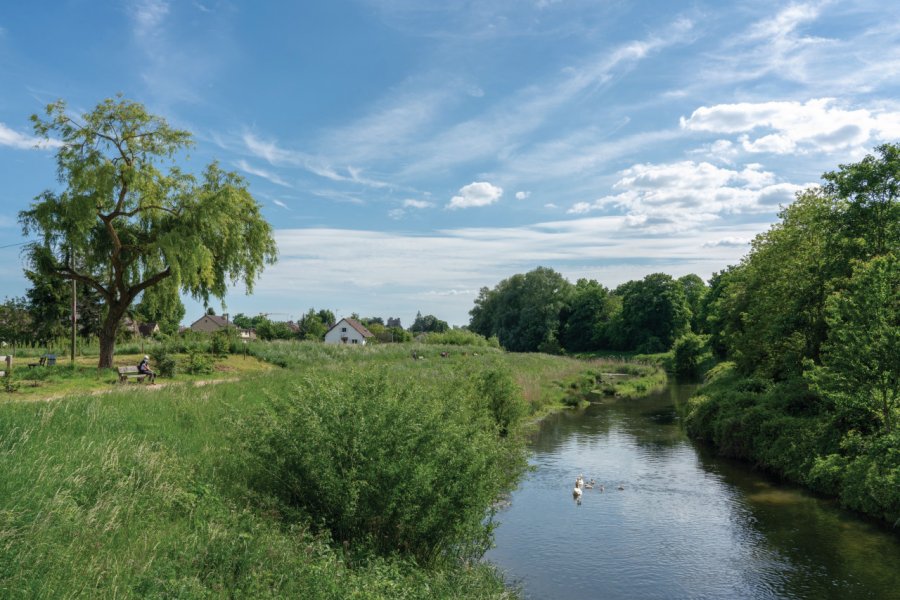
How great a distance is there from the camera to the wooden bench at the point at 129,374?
24.7m

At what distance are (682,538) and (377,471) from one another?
9893mm

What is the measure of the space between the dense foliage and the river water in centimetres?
125

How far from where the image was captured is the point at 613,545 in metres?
15.8

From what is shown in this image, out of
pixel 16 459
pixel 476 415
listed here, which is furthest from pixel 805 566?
pixel 16 459

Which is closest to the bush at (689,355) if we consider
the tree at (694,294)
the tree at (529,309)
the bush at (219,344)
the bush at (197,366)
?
A: the tree at (694,294)

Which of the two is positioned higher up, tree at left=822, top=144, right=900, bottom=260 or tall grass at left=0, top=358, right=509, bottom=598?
tree at left=822, top=144, right=900, bottom=260

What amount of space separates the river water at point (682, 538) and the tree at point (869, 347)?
360 cm

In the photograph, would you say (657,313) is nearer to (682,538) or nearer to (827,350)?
(827,350)

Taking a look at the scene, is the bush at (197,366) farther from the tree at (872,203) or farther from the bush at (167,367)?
the tree at (872,203)

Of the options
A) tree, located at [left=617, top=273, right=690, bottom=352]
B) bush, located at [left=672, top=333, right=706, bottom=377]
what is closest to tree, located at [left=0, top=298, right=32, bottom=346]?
bush, located at [left=672, top=333, right=706, bottom=377]

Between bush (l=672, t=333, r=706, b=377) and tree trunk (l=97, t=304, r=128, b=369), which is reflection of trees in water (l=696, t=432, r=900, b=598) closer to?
tree trunk (l=97, t=304, r=128, b=369)

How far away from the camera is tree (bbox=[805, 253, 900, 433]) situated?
19.1m

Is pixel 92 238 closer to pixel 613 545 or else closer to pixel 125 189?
pixel 125 189

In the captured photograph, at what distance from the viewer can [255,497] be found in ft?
34.9
